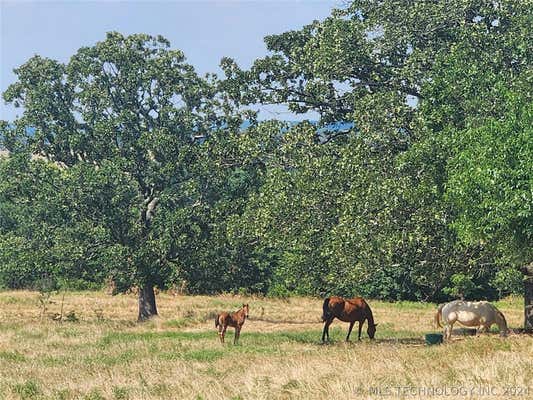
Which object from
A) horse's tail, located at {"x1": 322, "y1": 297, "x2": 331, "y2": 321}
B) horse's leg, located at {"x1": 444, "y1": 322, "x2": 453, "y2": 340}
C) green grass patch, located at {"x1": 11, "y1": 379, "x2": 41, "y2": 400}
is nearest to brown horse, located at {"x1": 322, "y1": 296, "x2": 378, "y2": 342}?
horse's tail, located at {"x1": 322, "y1": 297, "x2": 331, "y2": 321}

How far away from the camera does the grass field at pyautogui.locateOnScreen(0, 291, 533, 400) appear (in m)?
14.6

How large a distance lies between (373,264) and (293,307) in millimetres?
24271

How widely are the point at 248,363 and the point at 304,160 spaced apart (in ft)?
32.2

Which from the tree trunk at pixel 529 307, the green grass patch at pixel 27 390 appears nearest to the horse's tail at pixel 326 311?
the tree trunk at pixel 529 307

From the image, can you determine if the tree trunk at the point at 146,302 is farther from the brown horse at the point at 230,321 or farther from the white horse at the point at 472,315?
the white horse at the point at 472,315

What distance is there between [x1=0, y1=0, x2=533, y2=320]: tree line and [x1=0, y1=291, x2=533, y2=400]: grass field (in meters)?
2.99

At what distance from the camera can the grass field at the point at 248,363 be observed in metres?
14.6

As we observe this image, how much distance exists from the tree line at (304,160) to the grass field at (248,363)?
9.81 ft

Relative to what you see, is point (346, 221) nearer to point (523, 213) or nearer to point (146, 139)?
point (523, 213)

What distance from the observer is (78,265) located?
3806 cm

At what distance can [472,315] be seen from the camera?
1046 inches

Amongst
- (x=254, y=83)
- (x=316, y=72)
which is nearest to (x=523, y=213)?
(x=316, y=72)

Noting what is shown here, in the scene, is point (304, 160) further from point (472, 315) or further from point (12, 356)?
point (12, 356)

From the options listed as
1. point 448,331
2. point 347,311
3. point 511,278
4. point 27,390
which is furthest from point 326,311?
point 27,390
